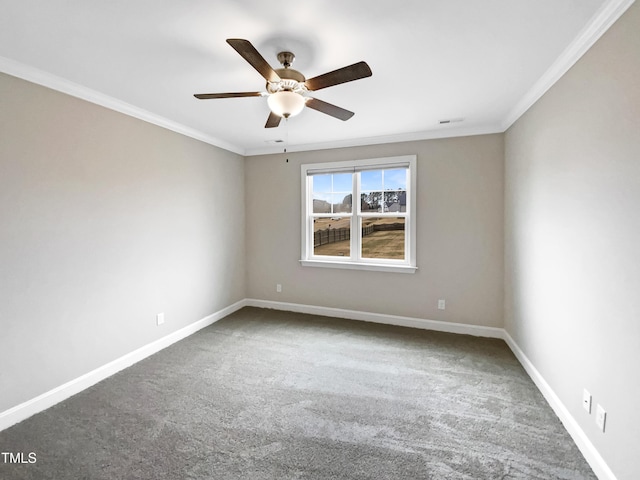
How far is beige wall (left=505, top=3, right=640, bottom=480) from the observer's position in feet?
4.62

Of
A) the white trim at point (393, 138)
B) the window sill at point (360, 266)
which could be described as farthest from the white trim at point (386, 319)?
the white trim at point (393, 138)

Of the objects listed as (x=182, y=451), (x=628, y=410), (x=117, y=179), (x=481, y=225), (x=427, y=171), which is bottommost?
(x=182, y=451)

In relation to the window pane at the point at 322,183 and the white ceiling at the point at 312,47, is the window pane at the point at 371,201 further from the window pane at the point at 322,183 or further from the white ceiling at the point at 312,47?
the white ceiling at the point at 312,47

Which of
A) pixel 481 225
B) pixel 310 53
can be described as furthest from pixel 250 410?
pixel 481 225

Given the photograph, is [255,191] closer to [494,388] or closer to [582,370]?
[494,388]

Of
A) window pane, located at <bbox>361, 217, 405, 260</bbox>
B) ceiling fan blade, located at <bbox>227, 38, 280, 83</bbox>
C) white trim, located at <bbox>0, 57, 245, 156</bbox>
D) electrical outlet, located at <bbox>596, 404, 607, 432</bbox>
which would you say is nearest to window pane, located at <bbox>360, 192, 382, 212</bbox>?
window pane, located at <bbox>361, 217, 405, 260</bbox>

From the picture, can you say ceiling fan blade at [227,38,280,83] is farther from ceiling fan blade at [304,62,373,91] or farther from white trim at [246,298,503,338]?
white trim at [246,298,503,338]

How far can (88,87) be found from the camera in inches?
94.6

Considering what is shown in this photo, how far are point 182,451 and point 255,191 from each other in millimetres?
3450

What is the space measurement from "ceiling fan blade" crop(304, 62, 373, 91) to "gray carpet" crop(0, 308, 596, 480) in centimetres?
219

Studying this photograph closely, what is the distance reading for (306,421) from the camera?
206cm

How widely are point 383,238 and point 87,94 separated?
3438mm

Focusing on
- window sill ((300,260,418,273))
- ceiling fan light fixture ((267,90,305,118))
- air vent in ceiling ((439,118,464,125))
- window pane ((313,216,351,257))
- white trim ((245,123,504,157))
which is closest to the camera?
ceiling fan light fixture ((267,90,305,118))

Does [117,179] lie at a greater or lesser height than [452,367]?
greater
